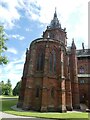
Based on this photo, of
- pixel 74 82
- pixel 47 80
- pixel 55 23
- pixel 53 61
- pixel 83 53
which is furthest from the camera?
pixel 55 23

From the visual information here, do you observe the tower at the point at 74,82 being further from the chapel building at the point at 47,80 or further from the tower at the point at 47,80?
the tower at the point at 47,80

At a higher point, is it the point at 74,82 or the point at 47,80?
the point at 47,80

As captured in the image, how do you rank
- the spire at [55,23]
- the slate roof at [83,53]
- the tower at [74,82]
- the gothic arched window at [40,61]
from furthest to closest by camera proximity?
the spire at [55,23]
the slate roof at [83,53]
the tower at [74,82]
the gothic arched window at [40,61]

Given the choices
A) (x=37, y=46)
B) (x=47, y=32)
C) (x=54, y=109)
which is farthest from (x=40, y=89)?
(x=47, y=32)

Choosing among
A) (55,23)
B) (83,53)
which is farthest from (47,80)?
(55,23)

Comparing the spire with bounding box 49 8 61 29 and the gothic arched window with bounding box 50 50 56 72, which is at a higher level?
the spire with bounding box 49 8 61 29

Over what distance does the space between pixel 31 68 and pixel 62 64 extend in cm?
599

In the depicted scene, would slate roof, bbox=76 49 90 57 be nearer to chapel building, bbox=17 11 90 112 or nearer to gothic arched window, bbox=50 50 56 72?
chapel building, bbox=17 11 90 112

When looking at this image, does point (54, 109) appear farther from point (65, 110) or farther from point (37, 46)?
point (37, 46)

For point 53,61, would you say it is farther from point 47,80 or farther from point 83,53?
point 83,53

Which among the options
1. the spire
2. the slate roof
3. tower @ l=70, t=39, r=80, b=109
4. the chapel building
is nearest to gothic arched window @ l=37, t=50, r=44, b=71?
the chapel building

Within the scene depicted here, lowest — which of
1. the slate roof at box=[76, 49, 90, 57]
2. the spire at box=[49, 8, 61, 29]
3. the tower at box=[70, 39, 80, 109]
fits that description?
the tower at box=[70, 39, 80, 109]

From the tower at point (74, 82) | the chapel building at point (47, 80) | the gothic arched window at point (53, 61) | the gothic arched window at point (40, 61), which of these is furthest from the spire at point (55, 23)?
the gothic arched window at point (40, 61)

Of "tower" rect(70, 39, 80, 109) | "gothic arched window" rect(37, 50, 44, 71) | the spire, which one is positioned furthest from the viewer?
→ the spire
